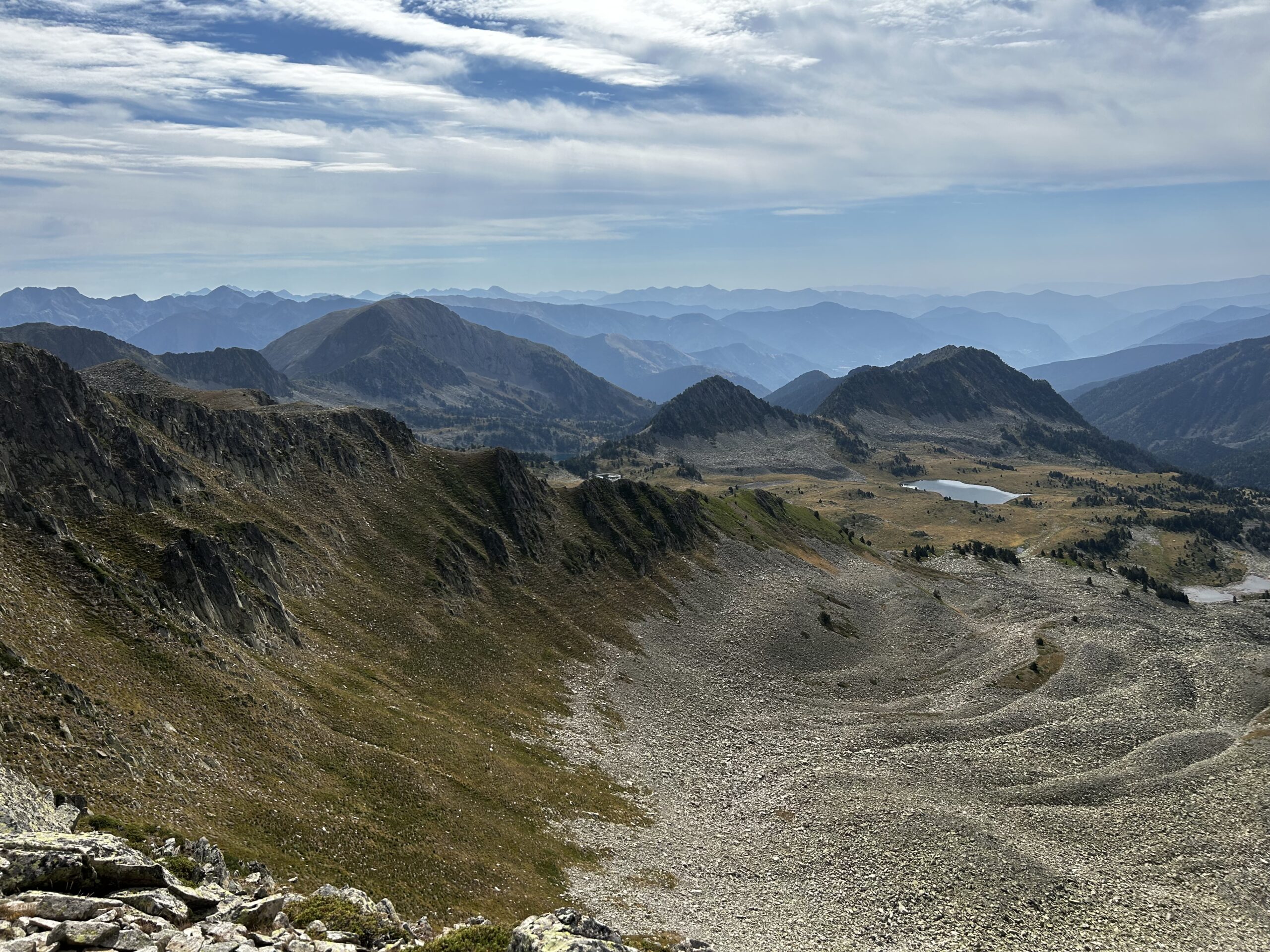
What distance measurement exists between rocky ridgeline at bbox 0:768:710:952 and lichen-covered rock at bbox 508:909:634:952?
0.06 metres

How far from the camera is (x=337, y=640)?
79.0 metres

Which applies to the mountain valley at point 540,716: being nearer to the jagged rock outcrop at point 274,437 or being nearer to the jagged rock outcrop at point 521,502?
the jagged rock outcrop at point 274,437

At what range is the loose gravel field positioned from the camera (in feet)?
194

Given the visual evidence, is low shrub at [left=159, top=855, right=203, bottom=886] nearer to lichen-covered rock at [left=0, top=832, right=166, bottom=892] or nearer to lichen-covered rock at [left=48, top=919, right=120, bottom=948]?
lichen-covered rock at [left=0, top=832, right=166, bottom=892]

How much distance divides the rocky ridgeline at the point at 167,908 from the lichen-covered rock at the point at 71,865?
0.11 feet

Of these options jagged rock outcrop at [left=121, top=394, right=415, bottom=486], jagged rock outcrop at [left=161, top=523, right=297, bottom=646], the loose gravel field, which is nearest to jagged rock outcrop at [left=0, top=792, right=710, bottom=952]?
the loose gravel field

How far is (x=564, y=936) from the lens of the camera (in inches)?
1214

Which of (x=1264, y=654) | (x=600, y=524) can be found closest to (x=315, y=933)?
(x=600, y=524)

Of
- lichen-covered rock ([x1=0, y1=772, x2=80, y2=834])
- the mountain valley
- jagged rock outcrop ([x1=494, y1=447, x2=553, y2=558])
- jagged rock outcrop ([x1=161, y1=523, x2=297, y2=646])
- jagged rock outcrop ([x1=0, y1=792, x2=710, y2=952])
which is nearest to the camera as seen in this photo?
jagged rock outcrop ([x1=0, y1=792, x2=710, y2=952])

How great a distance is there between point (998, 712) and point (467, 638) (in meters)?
72.1

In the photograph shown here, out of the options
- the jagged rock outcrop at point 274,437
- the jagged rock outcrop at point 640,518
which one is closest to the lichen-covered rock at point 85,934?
the jagged rock outcrop at point 274,437

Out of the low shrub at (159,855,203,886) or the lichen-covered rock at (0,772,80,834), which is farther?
the low shrub at (159,855,203,886)

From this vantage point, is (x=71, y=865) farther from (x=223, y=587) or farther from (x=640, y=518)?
(x=640, y=518)

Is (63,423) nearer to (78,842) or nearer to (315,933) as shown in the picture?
(78,842)
